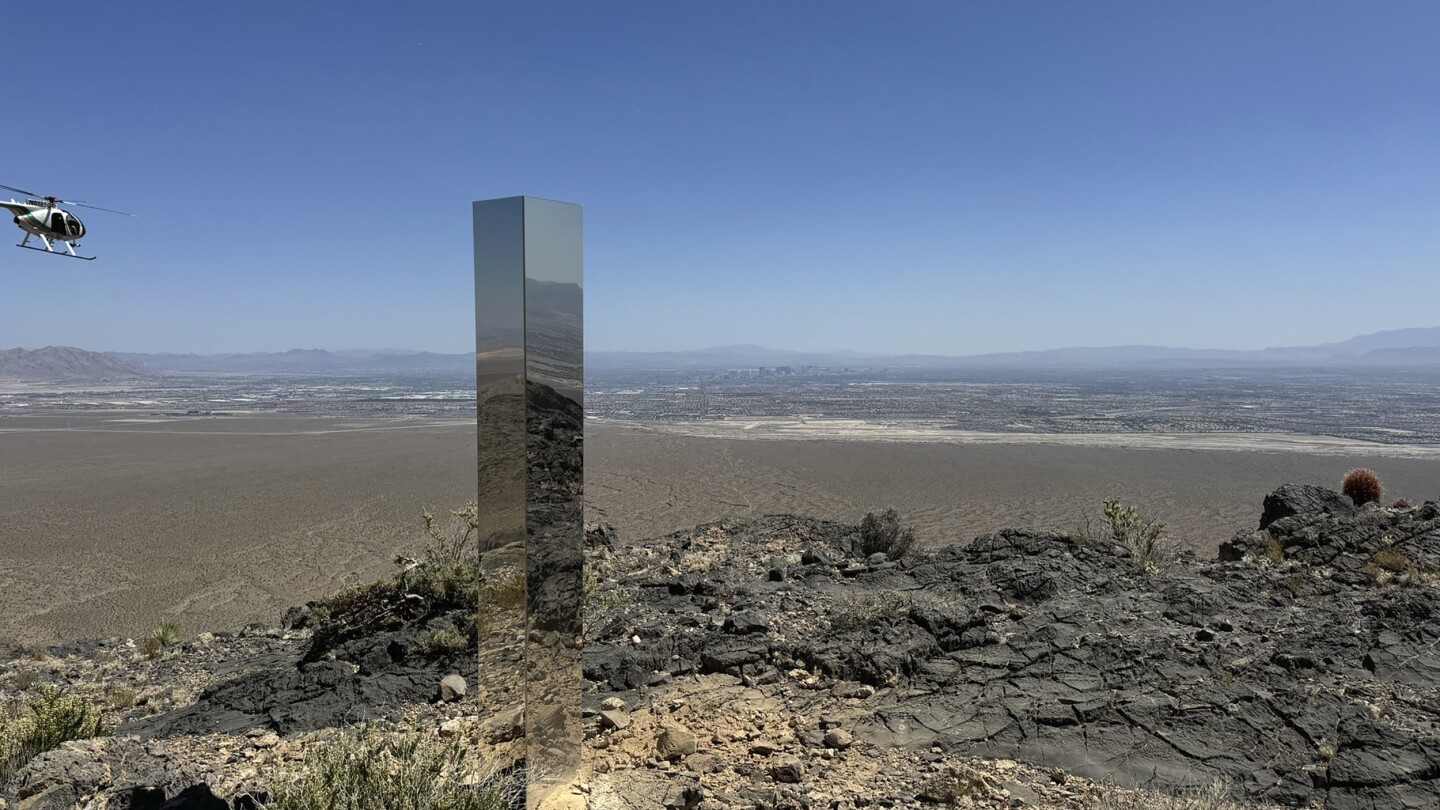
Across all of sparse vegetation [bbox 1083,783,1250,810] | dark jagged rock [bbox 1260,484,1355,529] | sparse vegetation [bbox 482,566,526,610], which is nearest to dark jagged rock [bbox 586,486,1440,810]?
sparse vegetation [bbox 1083,783,1250,810]

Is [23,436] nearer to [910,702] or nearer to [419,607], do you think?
[419,607]

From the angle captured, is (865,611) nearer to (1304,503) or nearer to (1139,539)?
(1139,539)

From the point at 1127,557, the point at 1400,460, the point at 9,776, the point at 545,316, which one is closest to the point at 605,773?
the point at 545,316

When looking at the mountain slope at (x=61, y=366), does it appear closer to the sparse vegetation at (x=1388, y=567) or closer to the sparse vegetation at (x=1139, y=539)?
the sparse vegetation at (x=1139, y=539)

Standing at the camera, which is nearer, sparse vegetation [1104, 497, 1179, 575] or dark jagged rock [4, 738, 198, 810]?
dark jagged rock [4, 738, 198, 810]

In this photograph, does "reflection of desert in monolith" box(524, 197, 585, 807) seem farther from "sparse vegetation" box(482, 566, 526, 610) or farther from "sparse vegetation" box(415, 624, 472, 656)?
"sparse vegetation" box(415, 624, 472, 656)

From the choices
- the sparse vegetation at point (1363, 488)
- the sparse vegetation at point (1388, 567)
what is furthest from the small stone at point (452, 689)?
the sparse vegetation at point (1363, 488)
